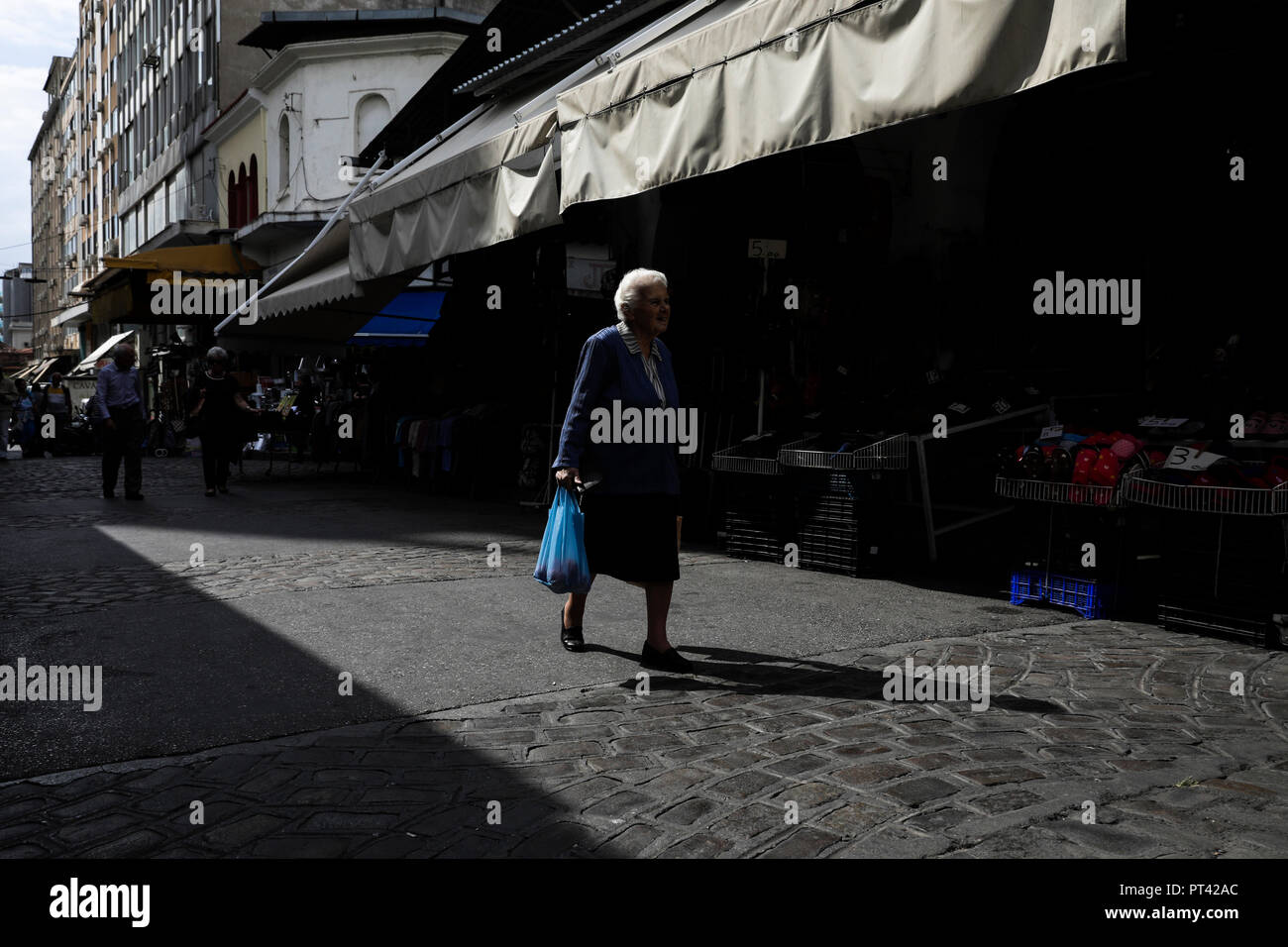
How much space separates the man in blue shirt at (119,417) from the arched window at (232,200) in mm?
23018

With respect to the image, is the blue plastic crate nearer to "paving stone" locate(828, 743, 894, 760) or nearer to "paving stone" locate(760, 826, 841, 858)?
"paving stone" locate(828, 743, 894, 760)

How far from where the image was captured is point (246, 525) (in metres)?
11.1

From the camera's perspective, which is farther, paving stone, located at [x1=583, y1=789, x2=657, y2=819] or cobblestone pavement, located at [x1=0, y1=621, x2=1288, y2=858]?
paving stone, located at [x1=583, y1=789, x2=657, y2=819]

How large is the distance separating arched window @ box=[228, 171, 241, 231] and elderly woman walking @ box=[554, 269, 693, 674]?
33308 millimetres

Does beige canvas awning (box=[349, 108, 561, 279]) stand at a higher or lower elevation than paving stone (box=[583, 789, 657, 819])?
higher

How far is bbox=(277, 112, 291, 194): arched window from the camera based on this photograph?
30.5 m

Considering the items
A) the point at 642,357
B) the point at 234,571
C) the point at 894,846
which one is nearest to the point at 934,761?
the point at 894,846

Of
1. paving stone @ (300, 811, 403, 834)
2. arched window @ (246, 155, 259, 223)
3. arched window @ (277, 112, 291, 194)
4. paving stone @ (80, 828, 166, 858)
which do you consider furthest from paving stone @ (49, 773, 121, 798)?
arched window @ (246, 155, 259, 223)

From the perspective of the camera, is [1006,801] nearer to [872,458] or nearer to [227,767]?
[227,767]

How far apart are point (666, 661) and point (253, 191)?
31.9 meters

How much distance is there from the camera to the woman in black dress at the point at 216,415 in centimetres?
1437

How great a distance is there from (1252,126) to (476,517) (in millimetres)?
7556

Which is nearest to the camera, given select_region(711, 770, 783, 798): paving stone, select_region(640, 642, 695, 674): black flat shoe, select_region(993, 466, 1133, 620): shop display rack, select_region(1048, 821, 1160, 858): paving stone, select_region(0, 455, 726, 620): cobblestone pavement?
select_region(1048, 821, 1160, 858): paving stone
